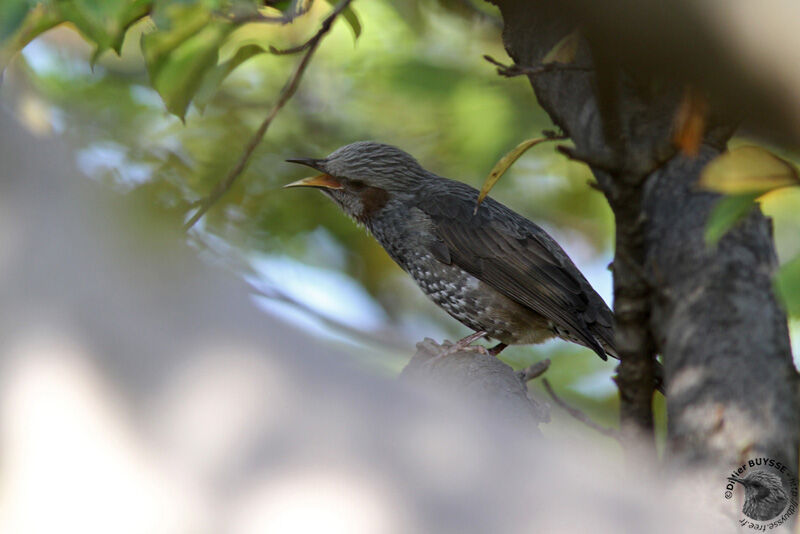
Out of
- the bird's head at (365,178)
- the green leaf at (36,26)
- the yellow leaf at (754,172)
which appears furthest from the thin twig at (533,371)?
the green leaf at (36,26)

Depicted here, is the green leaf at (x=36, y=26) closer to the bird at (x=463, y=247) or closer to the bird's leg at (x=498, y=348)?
the bird at (x=463, y=247)

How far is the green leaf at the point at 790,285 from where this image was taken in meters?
1.19

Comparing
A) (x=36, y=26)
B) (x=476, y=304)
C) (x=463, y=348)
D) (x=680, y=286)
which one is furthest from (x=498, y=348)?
(x=36, y=26)

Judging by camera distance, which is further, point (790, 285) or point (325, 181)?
point (325, 181)

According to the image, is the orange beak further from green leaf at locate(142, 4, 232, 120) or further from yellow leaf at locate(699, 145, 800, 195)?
yellow leaf at locate(699, 145, 800, 195)

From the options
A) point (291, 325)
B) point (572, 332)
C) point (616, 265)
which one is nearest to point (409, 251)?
point (572, 332)

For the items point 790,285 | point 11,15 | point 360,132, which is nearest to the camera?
point 790,285

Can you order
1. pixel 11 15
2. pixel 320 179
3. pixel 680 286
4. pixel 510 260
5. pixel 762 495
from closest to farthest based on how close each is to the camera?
pixel 11 15, pixel 762 495, pixel 680 286, pixel 510 260, pixel 320 179

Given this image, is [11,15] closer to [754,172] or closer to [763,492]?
[754,172]

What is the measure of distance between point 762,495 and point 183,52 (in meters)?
1.63

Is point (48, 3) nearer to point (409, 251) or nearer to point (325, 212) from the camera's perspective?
point (409, 251)

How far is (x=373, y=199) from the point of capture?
3.45 meters

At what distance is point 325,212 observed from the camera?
14.6ft

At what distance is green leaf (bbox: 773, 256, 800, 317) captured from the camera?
1186 millimetres
